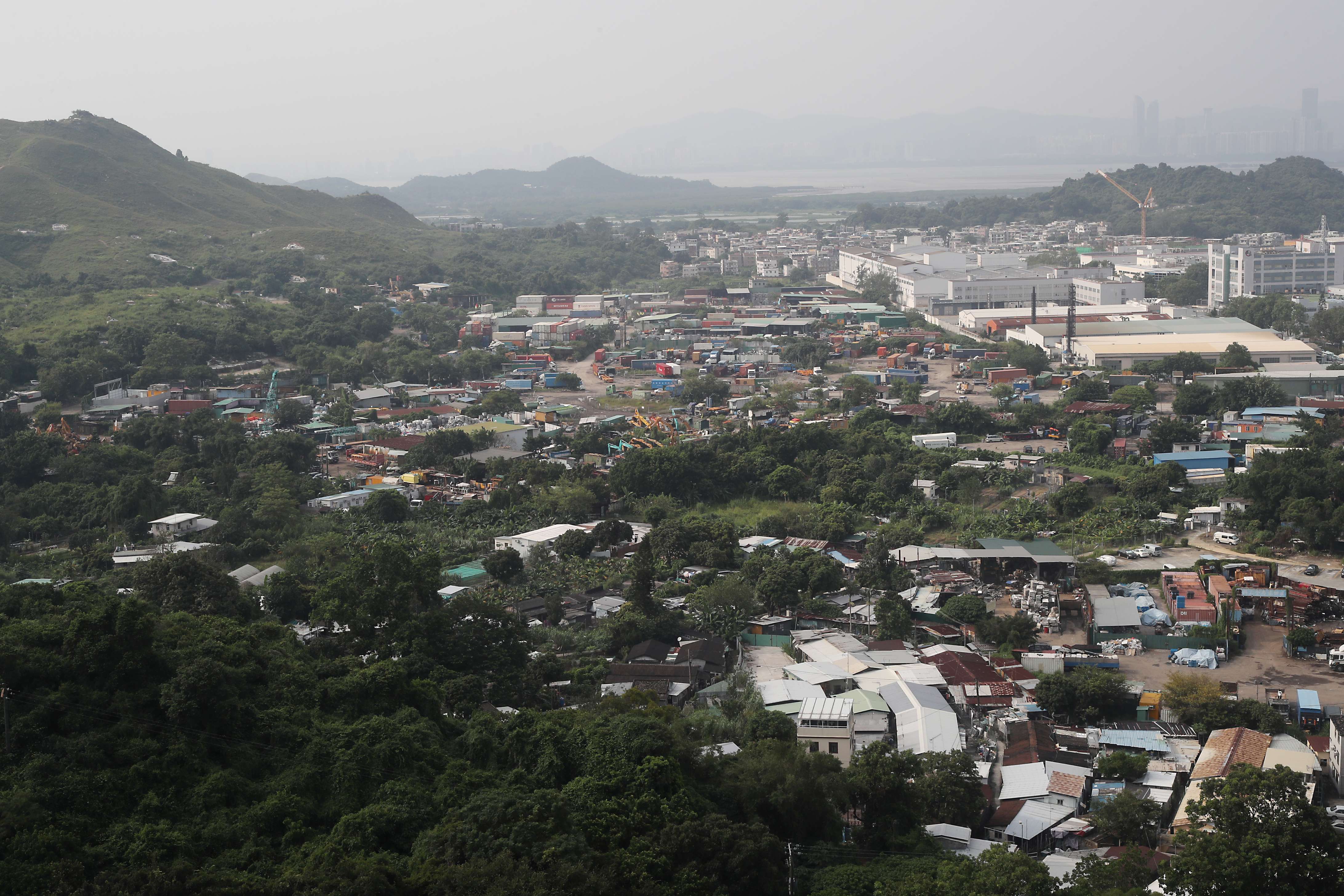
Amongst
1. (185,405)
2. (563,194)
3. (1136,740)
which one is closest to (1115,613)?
(1136,740)

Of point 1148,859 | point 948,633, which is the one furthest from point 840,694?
point 1148,859

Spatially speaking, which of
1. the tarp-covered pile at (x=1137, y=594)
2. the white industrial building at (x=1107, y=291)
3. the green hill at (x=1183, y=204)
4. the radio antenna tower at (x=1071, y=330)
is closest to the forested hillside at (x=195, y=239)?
the white industrial building at (x=1107, y=291)

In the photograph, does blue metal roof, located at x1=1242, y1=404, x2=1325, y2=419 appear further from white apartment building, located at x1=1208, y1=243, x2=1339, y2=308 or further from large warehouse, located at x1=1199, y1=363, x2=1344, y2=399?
white apartment building, located at x1=1208, y1=243, x2=1339, y2=308

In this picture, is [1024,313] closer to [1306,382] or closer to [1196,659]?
[1306,382]

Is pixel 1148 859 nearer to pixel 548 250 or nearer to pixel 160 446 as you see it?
A: pixel 160 446

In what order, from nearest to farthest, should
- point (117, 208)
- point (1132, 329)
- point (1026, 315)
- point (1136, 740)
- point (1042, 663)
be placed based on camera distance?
point (1136, 740)
point (1042, 663)
point (1132, 329)
point (1026, 315)
point (117, 208)

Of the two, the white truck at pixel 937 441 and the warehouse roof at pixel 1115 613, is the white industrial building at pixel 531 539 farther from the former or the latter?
the white truck at pixel 937 441
